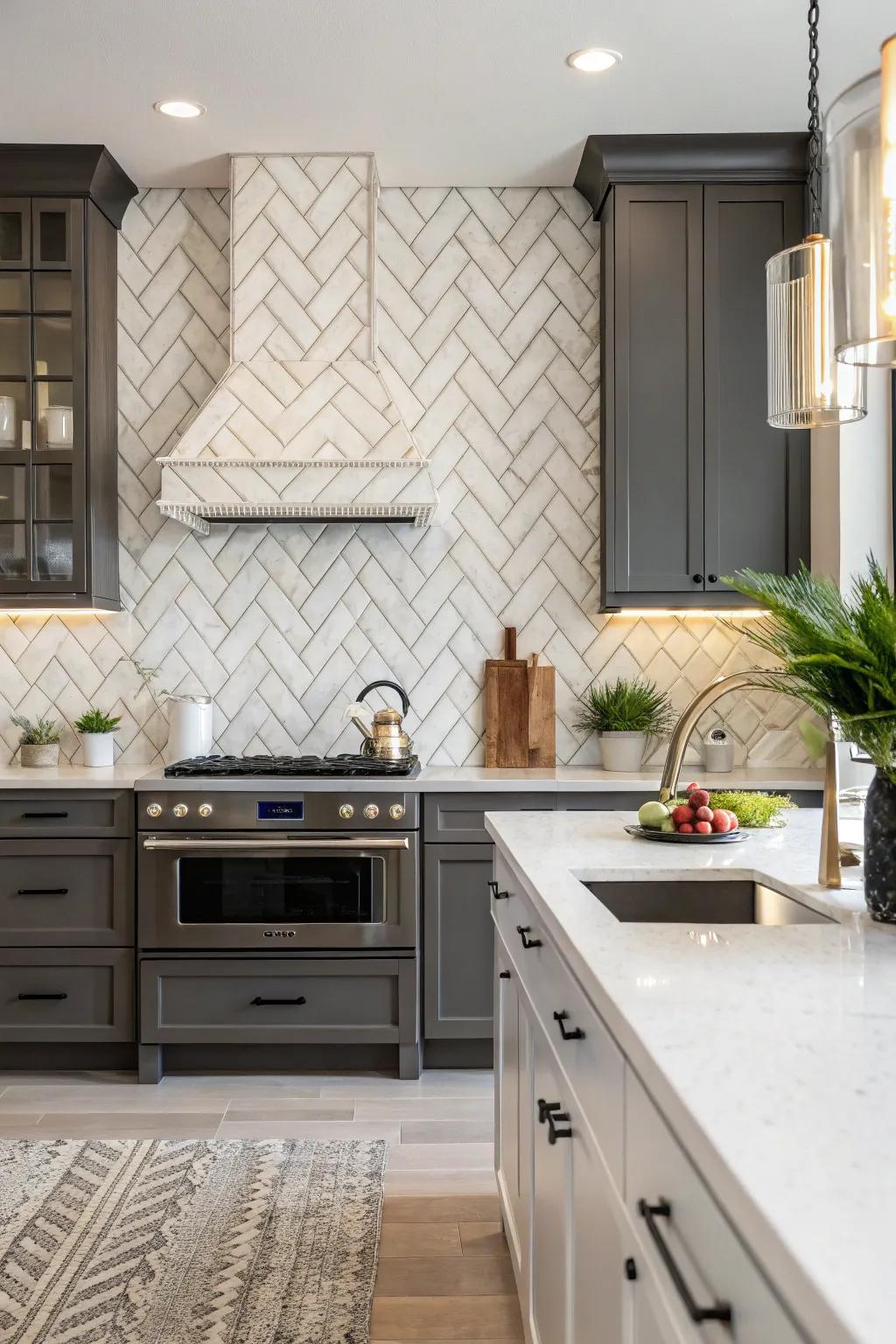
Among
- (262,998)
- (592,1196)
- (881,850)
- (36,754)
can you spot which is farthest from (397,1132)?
(881,850)

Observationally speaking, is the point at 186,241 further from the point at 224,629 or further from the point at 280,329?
the point at 224,629

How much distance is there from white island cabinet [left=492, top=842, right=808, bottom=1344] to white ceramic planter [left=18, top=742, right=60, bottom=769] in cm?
219

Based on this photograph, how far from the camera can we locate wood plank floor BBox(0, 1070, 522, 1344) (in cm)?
224

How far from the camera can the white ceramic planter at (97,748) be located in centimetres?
392

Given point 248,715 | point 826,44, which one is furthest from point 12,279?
point 826,44

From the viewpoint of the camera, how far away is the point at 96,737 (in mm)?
3926

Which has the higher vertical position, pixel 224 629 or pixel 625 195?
pixel 625 195

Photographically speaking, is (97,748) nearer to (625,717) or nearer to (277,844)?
(277,844)

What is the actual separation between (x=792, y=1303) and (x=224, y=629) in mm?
3693

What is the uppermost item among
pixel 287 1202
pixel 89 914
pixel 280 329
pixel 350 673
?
pixel 280 329

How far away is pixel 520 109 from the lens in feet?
11.4

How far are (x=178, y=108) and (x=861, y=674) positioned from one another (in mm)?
2979

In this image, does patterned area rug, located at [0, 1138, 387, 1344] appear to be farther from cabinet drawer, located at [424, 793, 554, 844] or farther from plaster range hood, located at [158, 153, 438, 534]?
plaster range hood, located at [158, 153, 438, 534]

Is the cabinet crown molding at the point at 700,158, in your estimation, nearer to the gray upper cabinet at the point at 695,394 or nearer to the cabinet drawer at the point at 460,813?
the gray upper cabinet at the point at 695,394
